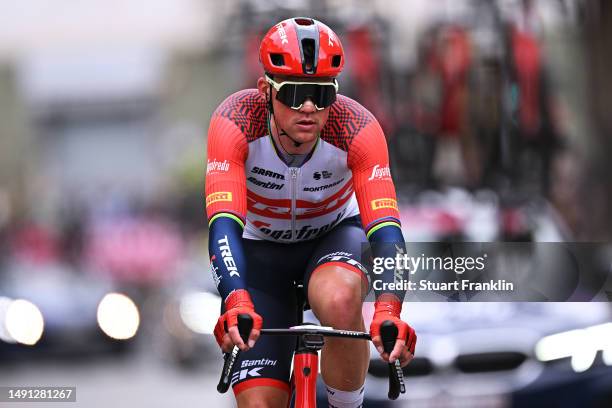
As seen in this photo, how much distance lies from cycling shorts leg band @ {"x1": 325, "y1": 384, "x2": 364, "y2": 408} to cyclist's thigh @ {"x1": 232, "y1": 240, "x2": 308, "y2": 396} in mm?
201

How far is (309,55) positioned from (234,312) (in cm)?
109

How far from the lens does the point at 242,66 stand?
16812mm

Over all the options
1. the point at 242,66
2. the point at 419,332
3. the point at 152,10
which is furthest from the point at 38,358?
the point at 152,10

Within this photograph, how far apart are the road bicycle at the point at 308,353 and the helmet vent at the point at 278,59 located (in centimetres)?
106

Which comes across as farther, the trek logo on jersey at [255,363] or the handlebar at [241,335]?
the trek logo on jersey at [255,363]

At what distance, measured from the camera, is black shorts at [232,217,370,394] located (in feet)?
19.6

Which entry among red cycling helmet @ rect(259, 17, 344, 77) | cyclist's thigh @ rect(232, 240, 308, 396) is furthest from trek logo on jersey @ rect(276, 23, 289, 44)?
cyclist's thigh @ rect(232, 240, 308, 396)

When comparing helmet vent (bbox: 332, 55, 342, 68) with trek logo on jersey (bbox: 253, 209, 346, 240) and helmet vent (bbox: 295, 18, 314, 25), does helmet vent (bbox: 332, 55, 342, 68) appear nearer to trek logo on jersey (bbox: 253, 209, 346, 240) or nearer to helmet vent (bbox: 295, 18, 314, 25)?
helmet vent (bbox: 295, 18, 314, 25)

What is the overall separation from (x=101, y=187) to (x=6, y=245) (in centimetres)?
360

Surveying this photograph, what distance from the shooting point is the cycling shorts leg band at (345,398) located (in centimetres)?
590

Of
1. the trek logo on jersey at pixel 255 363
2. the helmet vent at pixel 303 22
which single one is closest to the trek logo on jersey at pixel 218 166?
the helmet vent at pixel 303 22

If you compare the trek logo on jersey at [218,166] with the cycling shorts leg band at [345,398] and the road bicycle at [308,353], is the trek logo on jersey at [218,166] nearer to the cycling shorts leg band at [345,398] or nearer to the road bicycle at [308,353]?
the road bicycle at [308,353]

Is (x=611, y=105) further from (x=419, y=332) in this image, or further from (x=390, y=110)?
(x=419, y=332)

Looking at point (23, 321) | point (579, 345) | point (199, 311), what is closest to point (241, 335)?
point (579, 345)
